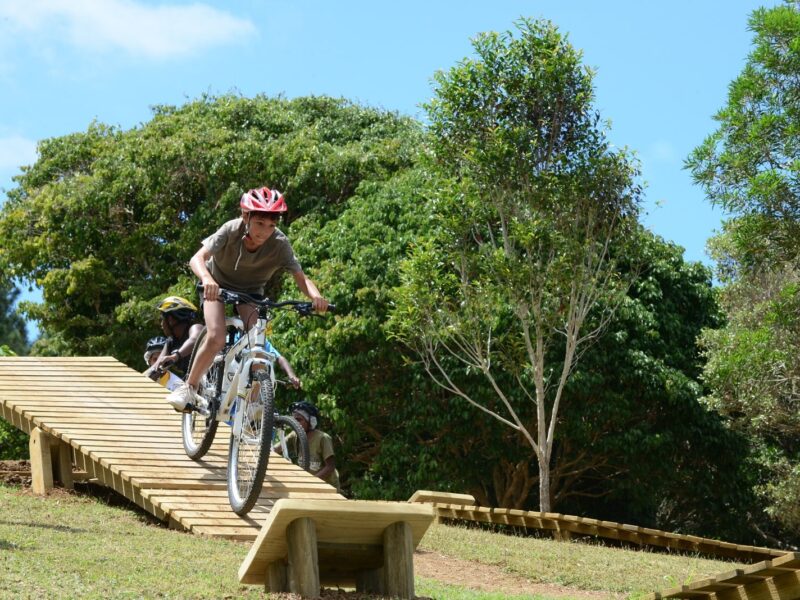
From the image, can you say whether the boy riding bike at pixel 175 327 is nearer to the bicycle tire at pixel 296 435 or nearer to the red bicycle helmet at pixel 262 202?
the bicycle tire at pixel 296 435

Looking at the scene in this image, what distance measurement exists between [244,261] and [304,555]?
3648mm

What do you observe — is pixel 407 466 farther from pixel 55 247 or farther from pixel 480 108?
pixel 55 247

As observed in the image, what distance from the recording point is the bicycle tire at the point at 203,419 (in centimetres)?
991

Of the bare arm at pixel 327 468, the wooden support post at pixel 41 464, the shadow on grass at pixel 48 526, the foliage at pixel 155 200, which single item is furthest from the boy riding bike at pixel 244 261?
the foliage at pixel 155 200

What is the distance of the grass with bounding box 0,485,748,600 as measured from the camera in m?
6.72

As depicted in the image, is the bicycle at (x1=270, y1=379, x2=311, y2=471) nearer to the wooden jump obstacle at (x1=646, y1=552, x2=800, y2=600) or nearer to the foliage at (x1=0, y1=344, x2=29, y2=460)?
the wooden jump obstacle at (x1=646, y1=552, x2=800, y2=600)

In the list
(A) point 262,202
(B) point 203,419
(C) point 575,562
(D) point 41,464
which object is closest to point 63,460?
(D) point 41,464

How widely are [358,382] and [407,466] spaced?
1.89 m

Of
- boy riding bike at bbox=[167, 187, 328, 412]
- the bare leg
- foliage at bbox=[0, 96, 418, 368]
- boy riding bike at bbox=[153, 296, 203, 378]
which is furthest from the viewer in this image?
foliage at bbox=[0, 96, 418, 368]

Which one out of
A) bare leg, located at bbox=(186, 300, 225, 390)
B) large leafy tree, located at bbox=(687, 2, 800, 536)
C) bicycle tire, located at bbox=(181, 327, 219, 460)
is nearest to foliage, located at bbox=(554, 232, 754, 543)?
large leafy tree, located at bbox=(687, 2, 800, 536)

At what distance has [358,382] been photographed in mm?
22156

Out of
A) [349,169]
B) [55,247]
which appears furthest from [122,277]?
[349,169]

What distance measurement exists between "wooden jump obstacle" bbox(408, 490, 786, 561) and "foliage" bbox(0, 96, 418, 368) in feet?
44.2

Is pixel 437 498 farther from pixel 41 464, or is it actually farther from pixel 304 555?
pixel 304 555
